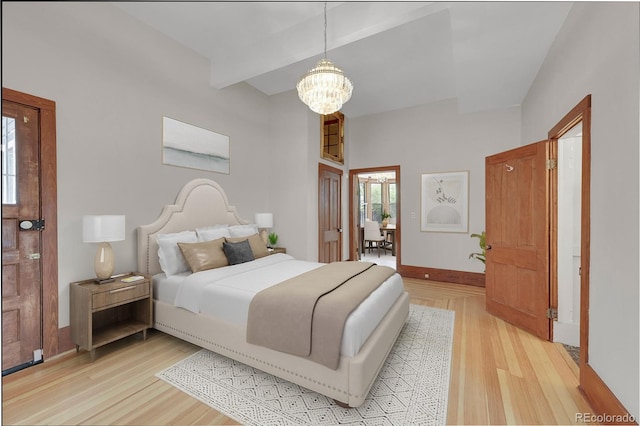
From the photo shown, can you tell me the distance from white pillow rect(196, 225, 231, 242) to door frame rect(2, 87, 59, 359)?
1276 mm

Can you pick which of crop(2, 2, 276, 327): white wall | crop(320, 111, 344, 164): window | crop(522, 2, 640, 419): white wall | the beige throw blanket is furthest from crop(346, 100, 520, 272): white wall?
the beige throw blanket

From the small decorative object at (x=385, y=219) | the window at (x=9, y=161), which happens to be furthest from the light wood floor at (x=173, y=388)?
the small decorative object at (x=385, y=219)

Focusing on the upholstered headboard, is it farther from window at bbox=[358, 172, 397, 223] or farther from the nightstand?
window at bbox=[358, 172, 397, 223]

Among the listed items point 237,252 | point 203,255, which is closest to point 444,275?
point 237,252

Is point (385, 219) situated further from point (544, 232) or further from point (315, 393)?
point (315, 393)

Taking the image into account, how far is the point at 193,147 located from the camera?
377 centimetres

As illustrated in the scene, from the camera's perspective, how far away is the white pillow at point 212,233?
3.56 m

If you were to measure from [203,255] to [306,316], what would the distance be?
1.50 metres

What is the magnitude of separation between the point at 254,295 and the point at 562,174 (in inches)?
118

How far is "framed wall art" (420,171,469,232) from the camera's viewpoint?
16.4ft

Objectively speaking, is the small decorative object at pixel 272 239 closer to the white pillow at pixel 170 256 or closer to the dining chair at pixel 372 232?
the white pillow at pixel 170 256

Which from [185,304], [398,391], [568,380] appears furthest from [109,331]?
[568,380]

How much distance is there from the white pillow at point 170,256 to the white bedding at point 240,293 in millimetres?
90

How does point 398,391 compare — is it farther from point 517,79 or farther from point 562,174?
point 517,79
